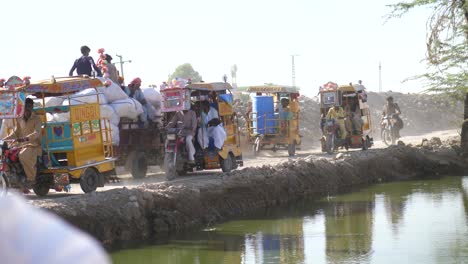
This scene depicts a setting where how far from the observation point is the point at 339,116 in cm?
2080

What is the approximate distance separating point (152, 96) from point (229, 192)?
3.38m

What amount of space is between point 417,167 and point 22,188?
12.1 m

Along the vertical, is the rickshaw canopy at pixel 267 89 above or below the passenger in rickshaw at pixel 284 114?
above

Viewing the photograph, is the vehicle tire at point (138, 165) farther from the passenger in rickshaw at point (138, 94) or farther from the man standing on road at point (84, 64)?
the man standing on road at point (84, 64)

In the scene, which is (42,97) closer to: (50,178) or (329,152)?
(50,178)

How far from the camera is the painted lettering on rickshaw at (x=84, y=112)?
432 inches

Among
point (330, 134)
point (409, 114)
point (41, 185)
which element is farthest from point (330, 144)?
point (409, 114)

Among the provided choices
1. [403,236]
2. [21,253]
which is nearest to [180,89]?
[403,236]

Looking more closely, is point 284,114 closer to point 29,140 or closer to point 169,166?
point 169,166

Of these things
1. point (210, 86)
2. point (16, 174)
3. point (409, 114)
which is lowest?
point (16, 174)

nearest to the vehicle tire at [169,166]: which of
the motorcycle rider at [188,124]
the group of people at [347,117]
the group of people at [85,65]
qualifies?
the motorcycle rider at [188,124]

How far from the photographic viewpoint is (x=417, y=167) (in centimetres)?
1956

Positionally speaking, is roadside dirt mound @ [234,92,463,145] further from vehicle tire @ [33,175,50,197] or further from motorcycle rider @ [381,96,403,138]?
vehicle tire @ [33,175,50,197]

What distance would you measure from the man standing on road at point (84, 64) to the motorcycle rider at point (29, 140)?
288 centimetres
